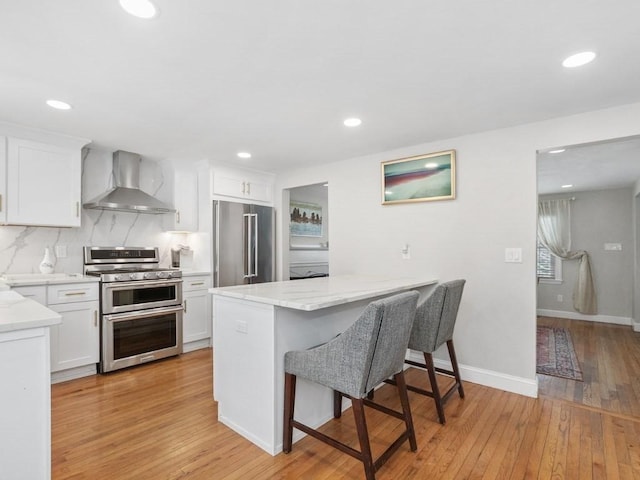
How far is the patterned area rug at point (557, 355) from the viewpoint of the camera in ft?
10.8

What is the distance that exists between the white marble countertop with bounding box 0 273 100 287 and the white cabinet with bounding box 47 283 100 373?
0.05m

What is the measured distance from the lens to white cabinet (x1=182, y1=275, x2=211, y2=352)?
12.4ft

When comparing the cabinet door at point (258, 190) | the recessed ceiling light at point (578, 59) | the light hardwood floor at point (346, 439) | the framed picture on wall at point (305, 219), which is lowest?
the light hardwood floor at point (346, 439)

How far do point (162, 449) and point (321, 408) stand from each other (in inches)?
38.4

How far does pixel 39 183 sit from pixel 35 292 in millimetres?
982

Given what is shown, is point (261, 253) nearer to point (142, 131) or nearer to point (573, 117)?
point (142, 131)

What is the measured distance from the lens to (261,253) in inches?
171

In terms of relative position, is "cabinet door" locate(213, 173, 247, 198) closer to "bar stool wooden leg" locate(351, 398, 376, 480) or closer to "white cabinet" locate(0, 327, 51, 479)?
"white cabinet" locate(0, 327, 51, 479)

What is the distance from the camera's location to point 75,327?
3010 millimetres

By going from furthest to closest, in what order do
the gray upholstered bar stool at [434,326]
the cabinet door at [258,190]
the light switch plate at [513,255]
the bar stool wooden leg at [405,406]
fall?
the cabinet door at [258,190]
the light switch plate at [513,255]
the gray upholstered bar stool at [434,326]
the bar stool wooden leg at [405,406]

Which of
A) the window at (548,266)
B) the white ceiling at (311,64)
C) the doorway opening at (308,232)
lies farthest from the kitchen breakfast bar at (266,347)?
the window at (548,266)

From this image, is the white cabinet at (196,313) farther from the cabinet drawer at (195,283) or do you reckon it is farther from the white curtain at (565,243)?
the white curtain at (565,243)

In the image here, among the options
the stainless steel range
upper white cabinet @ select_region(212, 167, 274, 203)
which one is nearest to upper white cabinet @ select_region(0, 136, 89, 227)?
the stainless steel range

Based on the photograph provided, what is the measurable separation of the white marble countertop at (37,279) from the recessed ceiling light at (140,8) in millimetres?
2332
